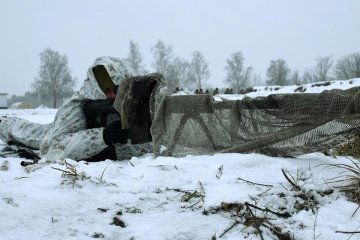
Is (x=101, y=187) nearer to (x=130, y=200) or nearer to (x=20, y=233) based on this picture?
(x=130, y=200)

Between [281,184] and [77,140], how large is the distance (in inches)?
82.6

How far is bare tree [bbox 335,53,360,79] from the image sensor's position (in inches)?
1774

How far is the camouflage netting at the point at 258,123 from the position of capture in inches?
88.6

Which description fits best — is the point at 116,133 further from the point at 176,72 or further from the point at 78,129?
the point at 176,72

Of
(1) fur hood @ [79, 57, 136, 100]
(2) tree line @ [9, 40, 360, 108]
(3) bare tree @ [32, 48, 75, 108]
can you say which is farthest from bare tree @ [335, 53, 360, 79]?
(1) fur hood @ [79, 57, 136, 100]

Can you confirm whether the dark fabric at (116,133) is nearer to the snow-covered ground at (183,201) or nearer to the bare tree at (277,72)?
the snow-covered ground at (183,201)

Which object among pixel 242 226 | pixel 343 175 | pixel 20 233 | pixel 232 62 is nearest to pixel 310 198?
pixel 343 175

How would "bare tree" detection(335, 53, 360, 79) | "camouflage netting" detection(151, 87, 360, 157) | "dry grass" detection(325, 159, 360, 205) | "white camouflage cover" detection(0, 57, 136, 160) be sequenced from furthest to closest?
"bare tree" detection(335, 53, 360, 79) → "white camouflage cover" detection(0, 57, 136, 160) → "camouflage netting" detection(151, 87, 360, 157) → "dry grass" detection(325, 159, 360, 205)

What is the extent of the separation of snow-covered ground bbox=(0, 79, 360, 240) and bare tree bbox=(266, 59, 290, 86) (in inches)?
2153

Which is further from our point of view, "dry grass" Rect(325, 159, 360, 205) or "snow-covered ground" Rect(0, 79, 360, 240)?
"dry grass" Rect(325, 159, 360, 205)

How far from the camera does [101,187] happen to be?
209 cm

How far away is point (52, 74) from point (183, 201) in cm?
5594

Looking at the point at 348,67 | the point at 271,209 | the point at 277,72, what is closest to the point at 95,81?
the point at 271,209

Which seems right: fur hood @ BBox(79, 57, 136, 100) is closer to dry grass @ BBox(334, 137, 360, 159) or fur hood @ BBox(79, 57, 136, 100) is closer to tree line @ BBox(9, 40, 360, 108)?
dry grass @ BBox(334, 137, 360, 159)
